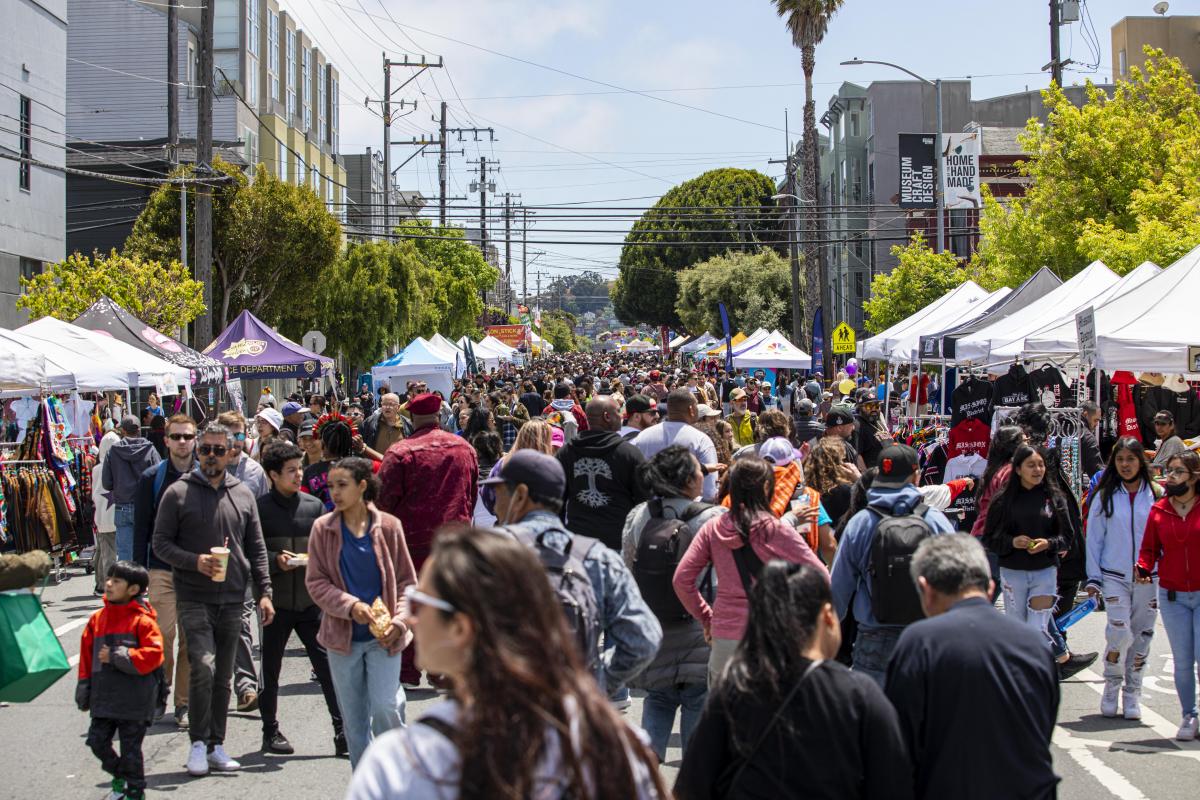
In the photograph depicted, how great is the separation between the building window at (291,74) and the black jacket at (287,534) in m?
55.4


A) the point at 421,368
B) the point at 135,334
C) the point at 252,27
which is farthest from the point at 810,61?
A: the point at 252,27

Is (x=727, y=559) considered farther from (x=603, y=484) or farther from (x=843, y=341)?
(x=843, y=341)

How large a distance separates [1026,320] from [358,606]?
11.5 metres

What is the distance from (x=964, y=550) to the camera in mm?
3938

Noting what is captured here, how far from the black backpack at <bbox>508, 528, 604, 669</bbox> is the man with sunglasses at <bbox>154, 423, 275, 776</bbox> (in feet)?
10.8

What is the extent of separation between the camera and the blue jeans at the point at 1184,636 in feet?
Result: 23.9

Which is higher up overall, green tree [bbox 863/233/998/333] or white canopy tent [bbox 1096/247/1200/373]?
green tree [bbox 863/233/998/333]

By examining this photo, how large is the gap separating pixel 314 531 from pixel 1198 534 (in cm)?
489

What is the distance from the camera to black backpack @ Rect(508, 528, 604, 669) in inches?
156

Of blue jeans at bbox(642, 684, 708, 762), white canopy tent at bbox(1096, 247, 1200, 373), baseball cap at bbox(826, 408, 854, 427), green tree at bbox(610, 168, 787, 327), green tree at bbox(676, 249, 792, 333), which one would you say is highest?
green tree at bbox(610, 168, 787, 327)

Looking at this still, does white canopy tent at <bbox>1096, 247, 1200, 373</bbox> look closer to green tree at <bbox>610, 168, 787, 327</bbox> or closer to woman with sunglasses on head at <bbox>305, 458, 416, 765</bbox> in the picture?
woman with sunglasses on head at <bbox>305, 458, 416, 765</bbox>

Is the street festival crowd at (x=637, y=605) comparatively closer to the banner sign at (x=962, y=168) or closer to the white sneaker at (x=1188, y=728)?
the white sneaker at (x=1188, y=728)

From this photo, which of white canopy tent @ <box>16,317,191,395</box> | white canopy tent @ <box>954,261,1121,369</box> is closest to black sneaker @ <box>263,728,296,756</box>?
white canopy tent @ <box>16,317,191,395</box>

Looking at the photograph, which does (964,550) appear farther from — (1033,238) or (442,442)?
(1033,238)
